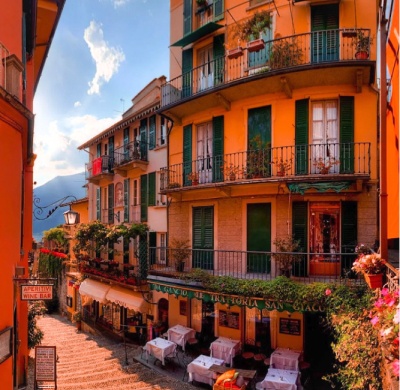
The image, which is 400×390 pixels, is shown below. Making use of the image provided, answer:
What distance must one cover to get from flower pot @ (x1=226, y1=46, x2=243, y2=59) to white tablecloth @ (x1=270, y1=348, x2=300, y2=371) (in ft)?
34.7

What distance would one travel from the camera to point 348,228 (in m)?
11.0

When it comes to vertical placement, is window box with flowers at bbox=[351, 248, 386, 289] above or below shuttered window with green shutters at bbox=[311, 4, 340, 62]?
below

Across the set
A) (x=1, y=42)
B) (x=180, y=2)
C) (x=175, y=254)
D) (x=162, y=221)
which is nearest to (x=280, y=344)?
(x=175, y=254)

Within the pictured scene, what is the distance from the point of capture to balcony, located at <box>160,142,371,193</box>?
35.1 ft

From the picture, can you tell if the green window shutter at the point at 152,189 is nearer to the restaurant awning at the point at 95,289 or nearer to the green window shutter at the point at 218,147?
the green window shutter at the point at 218,147

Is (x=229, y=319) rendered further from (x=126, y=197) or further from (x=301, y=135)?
(x=126, y=197)

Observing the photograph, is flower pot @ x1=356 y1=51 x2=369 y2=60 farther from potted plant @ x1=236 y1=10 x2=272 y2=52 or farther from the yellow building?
potted plant @ x1=236 y1=10 x2=272 y2=52

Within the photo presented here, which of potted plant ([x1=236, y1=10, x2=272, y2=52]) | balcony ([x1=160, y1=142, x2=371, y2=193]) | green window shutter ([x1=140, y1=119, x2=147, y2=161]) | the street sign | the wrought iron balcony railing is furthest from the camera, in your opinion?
green window shutter ([x1=140, y1=119, x2=147, y2=161])

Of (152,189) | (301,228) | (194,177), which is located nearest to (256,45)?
(194,177)

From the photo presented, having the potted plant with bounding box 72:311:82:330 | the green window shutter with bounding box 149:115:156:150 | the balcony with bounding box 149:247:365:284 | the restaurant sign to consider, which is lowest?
the potted plant with bounding box 72:311:82:330

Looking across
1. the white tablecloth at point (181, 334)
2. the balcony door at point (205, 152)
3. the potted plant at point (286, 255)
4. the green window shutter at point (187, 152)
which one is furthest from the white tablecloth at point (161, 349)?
the balcony door at point (205, 152)

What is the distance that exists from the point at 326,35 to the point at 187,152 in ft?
22.7

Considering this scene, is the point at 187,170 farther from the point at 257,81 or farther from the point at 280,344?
the point at 280,344

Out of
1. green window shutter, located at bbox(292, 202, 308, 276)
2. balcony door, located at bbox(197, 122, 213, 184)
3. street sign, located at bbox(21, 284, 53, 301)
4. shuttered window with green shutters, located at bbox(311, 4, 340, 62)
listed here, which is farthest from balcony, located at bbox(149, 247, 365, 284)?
shuttered window with green shutters, located at bbox(311, 4, 340, 62)
